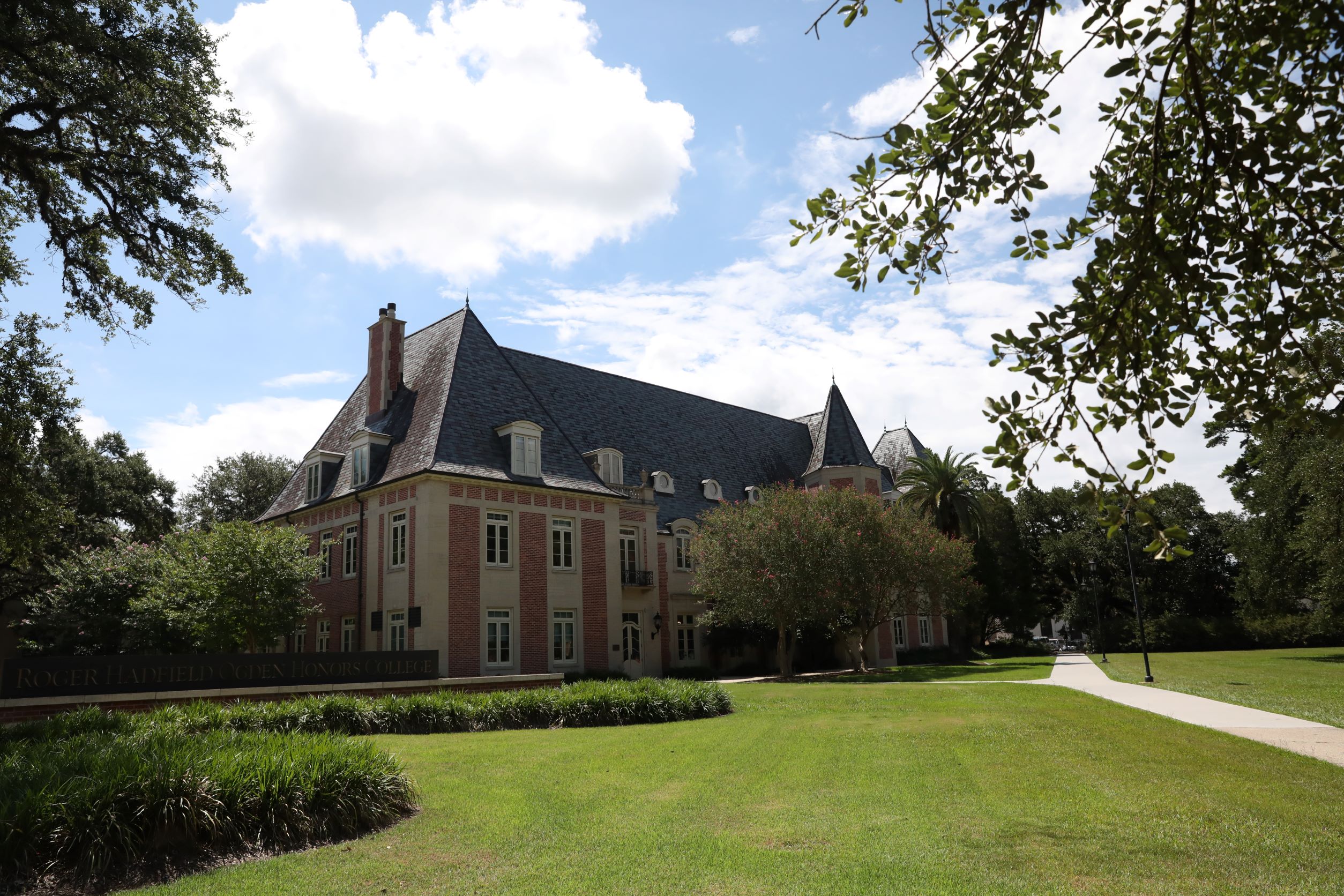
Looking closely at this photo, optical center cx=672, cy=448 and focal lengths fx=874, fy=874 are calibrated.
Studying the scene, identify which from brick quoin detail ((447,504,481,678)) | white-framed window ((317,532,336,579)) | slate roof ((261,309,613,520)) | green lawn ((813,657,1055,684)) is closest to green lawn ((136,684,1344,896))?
brick quoin detail ((447,504,481,678))

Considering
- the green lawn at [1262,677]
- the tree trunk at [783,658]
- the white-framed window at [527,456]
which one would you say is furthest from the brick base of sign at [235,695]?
the green lawn at [1262,677]

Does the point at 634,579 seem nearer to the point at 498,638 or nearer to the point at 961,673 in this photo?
the point at 498,638

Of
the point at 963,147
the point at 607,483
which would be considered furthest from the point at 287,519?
the point at 963,147

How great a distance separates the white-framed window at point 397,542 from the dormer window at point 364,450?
2316 mm

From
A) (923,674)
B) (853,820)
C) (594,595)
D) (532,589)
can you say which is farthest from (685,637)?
(853,820)

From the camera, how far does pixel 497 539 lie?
28234 millimetres

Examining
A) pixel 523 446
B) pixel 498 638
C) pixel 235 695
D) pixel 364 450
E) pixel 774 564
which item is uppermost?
pixel 364 450

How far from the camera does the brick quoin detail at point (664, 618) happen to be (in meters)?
35.5

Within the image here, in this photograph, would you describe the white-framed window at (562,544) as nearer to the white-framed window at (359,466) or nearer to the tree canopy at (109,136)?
the white-framed window at (359,466)

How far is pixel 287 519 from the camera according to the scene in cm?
3331

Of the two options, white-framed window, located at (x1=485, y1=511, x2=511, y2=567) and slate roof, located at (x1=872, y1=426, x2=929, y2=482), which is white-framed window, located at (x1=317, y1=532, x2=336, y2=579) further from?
slate roof, located at (x1=872, y1=426, x2=929, y2=482)

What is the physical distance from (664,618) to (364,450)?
13604 millimetres

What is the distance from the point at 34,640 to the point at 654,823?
92.1 feet

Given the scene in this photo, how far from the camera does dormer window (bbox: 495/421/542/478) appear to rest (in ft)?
96.5
